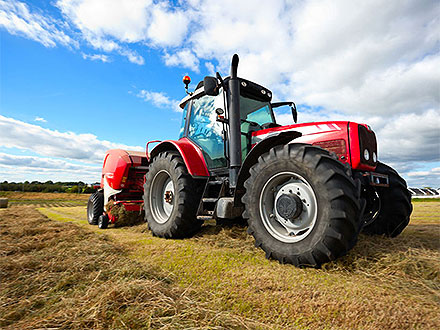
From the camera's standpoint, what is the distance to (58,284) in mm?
1595

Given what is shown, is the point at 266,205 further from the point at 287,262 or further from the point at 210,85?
the point at 210,85

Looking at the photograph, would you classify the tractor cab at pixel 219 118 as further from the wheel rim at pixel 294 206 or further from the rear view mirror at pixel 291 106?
the wheel rim at pixel 294 206

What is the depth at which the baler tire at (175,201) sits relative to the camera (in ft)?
11.5

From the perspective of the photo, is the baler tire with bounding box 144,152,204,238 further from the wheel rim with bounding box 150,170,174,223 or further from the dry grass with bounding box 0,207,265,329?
the dry grass with bounding box 0,207,265,329

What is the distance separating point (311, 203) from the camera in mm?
2334

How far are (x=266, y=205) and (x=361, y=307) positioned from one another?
1318 mm

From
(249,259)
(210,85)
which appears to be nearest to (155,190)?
(210,85)

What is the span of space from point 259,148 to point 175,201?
1.51 meters

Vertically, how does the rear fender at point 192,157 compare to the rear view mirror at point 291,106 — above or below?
below

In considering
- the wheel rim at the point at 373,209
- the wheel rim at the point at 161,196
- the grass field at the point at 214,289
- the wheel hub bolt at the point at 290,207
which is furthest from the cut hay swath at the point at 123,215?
the wheel rim at the point at 373,209

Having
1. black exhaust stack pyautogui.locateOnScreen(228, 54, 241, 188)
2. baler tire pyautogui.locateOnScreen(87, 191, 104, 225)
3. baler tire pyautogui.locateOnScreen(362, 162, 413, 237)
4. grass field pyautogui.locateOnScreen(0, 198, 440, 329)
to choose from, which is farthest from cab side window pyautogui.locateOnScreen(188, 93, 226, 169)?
baler tire pyautogui.locateOnScreen(87, 191, 104, 225)

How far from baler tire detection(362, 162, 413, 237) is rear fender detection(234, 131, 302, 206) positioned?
4.81ft

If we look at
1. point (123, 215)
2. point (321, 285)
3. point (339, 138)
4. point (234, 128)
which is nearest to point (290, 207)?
point (321, 285)

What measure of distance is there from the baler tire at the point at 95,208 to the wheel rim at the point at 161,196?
236 centimetres
